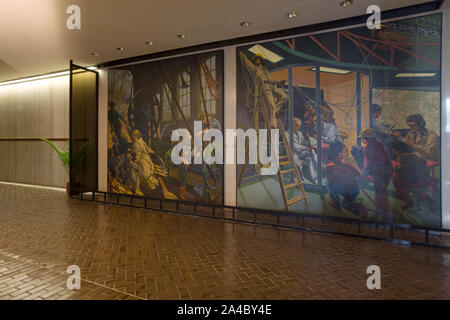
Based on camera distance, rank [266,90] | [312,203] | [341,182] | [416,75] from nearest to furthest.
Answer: [416,75], [341,182], [312,203], [266,90]

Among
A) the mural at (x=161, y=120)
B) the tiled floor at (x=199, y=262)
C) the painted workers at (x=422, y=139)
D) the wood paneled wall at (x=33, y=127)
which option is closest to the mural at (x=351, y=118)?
the painted workers at (x=422, y=139)

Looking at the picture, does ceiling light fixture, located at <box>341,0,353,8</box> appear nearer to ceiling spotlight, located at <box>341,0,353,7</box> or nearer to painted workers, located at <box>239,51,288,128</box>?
ceiling spotlight, located at <box>341,0,353,7</box>

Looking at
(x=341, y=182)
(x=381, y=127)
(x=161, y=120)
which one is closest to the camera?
(x=381, y=127)

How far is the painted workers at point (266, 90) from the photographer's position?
504 centimetres

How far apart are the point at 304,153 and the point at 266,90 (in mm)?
1359

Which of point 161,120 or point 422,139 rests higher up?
point 161,120

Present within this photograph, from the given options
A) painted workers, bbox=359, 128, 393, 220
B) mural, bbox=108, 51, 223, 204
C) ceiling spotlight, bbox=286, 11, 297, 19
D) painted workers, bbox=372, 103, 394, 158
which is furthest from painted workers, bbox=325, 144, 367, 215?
ceiling spotlight, bbox=286, 11, 297, 19

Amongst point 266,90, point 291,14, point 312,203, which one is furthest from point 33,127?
point 312,203

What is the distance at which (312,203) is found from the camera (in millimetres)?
4844

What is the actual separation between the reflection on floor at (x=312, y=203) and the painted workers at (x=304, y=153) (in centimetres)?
34

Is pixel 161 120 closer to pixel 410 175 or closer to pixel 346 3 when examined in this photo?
pixel 346 3

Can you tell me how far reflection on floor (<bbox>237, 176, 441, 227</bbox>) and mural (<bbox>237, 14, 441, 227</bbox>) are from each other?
0.02 m

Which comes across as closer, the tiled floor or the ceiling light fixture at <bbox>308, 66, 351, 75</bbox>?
the tiled floor

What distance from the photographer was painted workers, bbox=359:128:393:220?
432 centimetres
